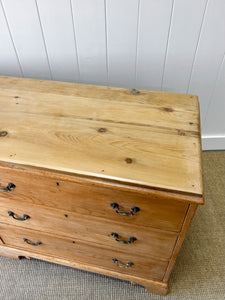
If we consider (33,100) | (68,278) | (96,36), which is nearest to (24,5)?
(96,36)

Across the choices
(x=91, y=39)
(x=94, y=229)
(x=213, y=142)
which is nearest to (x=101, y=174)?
(x=94, y=229)

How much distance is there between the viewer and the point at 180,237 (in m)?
0.79

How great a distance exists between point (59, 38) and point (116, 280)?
1.18 meters

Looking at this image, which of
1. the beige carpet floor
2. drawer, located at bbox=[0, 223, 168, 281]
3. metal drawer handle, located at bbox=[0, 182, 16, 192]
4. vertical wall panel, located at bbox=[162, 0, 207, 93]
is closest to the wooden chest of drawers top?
metal drawer handle, located at bbox=[0, 182, 16, 192]

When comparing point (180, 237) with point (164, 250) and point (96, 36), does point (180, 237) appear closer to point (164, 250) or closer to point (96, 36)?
point (164, 250)

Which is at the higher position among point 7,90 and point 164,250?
point 7,90

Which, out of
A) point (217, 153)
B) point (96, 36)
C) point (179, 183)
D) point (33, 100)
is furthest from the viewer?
point (217, 153)

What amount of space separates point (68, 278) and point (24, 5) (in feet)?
4.16

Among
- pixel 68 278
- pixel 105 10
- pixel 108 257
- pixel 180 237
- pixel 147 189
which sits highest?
pixel 105 10

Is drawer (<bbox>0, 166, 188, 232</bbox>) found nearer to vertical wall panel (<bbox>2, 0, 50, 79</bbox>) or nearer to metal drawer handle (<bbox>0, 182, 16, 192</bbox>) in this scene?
metal drawer handle (<bbox>0, 182, 16, 192</bbox>)

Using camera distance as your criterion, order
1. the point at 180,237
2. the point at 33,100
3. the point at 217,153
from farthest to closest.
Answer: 1. the point at 217,153
2. the point at 33,100
3. the point at 180,237

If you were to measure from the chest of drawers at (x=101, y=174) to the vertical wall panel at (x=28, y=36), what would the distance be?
0.22m

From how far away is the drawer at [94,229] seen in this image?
2.69 feet

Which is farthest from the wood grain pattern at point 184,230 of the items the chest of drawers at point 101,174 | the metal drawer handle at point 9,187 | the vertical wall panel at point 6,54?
the vertical wall panel at point 6,54
